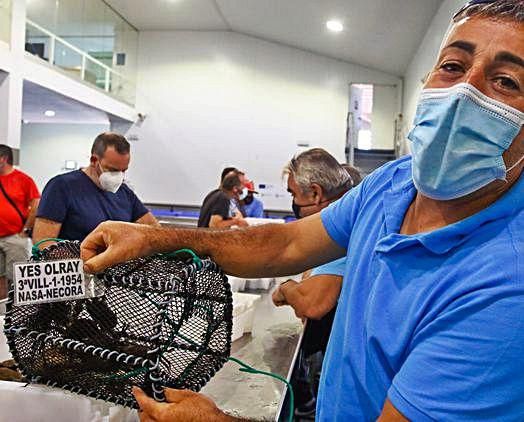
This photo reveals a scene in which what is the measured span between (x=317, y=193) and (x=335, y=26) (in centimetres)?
711

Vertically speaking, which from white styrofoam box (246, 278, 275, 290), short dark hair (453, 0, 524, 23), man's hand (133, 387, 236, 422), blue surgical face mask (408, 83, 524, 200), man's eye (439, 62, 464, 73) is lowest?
white styrofoam box (246, 278, 275, 290)

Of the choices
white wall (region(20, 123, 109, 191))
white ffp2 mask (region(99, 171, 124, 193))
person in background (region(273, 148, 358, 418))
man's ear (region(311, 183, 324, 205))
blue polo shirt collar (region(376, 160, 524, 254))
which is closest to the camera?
blue polo shirt collar (region(376, 160, 524, 254))

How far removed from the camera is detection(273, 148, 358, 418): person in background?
1.61 metres

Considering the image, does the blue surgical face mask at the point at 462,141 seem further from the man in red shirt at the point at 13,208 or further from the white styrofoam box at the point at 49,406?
the man in red shirt at the point at 13,208

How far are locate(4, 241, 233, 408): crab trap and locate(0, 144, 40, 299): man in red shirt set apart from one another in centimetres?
381

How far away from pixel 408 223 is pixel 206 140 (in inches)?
375

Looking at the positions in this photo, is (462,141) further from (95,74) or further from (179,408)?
(95,74)

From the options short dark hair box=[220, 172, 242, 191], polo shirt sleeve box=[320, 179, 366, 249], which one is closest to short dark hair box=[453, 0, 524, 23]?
polo shirt sleeve box=[320, 179, 366, 249]

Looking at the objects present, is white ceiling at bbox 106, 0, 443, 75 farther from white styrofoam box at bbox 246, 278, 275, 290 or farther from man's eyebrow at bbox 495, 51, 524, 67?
man's eyebrow at bbox 495, 51, 524, 67

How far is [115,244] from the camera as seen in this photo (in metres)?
0.90

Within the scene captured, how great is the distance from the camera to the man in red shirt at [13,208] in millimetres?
4480

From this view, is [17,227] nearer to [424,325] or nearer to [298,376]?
[298,376]

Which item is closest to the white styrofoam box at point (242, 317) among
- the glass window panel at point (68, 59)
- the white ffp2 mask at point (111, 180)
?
the white ffp2 mask at point (111, 180)

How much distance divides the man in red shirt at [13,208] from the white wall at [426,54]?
11.8 feet
